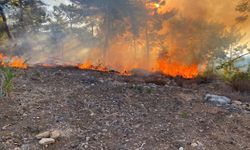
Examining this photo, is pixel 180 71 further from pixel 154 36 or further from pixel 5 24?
pixel 5 24

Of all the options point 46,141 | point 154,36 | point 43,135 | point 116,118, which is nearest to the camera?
point 46,141

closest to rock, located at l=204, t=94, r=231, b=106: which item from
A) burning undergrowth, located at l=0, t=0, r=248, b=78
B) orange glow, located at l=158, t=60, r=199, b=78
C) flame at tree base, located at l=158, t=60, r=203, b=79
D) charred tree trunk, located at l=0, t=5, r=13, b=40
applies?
flame at tree base, located at l=158, t=60, r=203, b=79

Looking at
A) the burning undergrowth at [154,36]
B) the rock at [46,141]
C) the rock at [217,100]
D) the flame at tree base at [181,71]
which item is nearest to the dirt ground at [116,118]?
the rock at [46,141]

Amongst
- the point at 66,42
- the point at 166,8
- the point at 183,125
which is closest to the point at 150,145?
the point at 183,125

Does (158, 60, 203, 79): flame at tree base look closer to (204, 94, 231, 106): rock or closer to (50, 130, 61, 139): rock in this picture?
(204, 94, 231, 106): rock

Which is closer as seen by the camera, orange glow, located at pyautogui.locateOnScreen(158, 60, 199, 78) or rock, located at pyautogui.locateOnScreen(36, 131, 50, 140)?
rock, located at pyautogui.locateOnScreen(36, 131, 50, 140)

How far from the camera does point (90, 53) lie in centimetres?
2784

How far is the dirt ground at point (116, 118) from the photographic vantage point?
15.4ft

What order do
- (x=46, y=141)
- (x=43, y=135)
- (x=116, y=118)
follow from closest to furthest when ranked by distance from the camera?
(x=46, y=141)
(x=43, y=135)
(x=116, y=118)

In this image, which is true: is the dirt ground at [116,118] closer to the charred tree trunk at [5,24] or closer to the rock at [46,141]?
the rock at [46,141]

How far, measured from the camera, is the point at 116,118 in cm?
570

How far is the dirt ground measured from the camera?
4.71 meters

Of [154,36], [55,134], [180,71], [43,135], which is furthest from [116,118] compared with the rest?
[154,36]

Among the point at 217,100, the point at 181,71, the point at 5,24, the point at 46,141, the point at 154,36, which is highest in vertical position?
the point at 5,24
